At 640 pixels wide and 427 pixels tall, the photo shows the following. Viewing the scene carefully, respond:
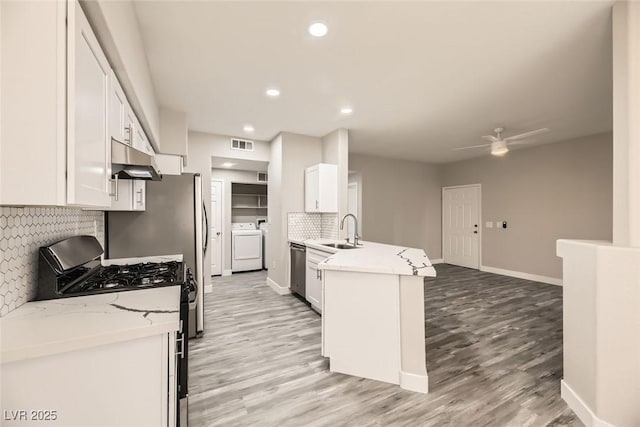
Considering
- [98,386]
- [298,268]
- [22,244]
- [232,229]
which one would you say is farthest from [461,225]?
[22,244]

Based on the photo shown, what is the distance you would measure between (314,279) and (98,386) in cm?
276

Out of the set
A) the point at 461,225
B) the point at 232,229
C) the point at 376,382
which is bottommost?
the point at 376,382

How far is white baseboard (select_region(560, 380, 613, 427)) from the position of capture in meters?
1.63

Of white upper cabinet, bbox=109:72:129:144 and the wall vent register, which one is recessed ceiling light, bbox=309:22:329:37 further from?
the wall vent register

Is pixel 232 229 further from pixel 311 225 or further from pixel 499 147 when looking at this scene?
pixel 499 147

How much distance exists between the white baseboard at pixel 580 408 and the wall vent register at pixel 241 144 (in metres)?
4.97

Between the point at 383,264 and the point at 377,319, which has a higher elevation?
the point at 383,264

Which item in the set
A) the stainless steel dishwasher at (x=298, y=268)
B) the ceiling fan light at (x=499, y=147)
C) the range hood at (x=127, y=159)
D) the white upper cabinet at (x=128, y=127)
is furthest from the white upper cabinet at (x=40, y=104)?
the ceiling fan light at (x=499, y=147)

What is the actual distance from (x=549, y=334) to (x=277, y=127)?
14.6 feet

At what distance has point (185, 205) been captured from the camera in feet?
9.55

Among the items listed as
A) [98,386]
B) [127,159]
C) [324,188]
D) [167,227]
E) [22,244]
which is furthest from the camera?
[324,188]

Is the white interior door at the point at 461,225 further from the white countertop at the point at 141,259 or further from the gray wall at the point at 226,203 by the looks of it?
the white countertop at the point at 141,259

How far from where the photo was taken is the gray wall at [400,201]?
637cm

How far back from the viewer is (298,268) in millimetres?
4156
